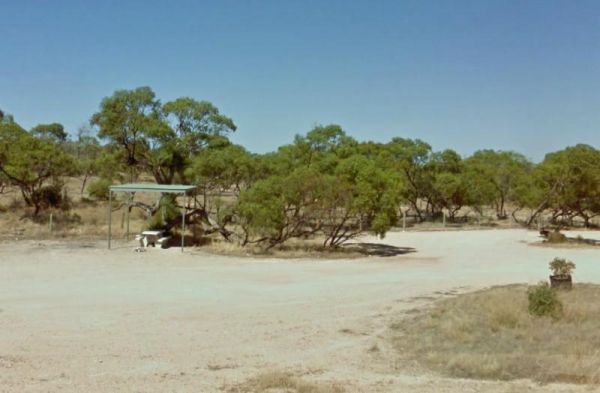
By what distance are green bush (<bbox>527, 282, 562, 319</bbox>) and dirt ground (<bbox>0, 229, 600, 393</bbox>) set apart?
2.70 metres

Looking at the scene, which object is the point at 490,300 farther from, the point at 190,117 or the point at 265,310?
the point at 190,117

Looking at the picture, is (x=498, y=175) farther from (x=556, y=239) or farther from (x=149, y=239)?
(x=149, y=239)

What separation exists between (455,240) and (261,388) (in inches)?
1033

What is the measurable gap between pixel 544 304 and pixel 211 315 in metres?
6.58

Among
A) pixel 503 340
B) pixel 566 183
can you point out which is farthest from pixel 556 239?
pixel 503 340

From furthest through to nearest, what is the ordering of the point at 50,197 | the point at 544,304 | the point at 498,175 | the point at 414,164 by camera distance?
1. the point at 498,175
2. the point at 414,164
3. the point at 50,197
4. the point at 544,304

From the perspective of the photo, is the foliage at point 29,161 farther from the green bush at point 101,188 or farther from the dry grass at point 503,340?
the dry grass at point 503,340

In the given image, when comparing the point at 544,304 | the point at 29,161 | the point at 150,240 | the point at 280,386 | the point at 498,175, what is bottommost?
the point at 280,386

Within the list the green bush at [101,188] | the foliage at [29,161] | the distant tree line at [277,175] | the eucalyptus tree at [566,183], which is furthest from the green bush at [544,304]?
the eucalyptus tree at [566,183]

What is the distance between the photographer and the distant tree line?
79.3 feet

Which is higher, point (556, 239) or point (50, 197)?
point (50, 197)

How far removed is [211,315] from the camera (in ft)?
38.7

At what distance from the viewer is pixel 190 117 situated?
31453mm

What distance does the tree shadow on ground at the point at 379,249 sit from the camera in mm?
25384
